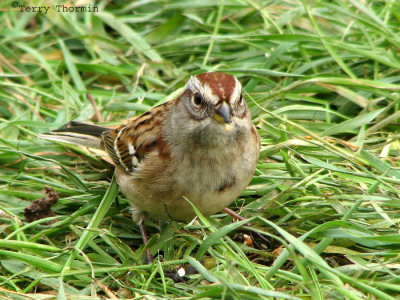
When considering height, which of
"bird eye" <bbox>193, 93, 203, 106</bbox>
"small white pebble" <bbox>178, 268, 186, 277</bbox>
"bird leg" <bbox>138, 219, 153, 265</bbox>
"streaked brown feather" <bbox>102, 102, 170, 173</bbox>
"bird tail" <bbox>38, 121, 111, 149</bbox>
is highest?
"bird eye" <bbox>193, 93, 203, 106</bbox>

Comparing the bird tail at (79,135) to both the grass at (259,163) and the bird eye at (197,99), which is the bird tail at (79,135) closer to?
the grass at (259,163)

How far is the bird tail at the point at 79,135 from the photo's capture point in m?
4.16

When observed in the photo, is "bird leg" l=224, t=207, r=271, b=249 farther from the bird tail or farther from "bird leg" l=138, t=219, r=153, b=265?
the bird tail

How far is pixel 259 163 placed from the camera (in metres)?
3.93

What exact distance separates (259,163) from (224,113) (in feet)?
3.18

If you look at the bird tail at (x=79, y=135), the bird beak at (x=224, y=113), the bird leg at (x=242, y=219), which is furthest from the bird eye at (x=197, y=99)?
the bird tail at (x=79, y=135)

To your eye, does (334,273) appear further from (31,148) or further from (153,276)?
(31,148)

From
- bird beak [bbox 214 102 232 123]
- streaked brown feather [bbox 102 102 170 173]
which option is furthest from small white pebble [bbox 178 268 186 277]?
bird beak [bbox 214 102 232 123]

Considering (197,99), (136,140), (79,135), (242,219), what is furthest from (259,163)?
(79,135)

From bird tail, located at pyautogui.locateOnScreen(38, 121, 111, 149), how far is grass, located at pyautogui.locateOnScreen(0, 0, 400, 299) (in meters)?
0.11

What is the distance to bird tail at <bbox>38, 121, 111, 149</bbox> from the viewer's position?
416 centimetres

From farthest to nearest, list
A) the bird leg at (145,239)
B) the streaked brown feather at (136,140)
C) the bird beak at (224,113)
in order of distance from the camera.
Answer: the streaked brown feather at (136,140)
the bird leg at (145,239)
the bird beak at (224,113)

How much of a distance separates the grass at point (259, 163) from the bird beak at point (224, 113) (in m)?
0.48

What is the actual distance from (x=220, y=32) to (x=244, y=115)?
6.85ft
